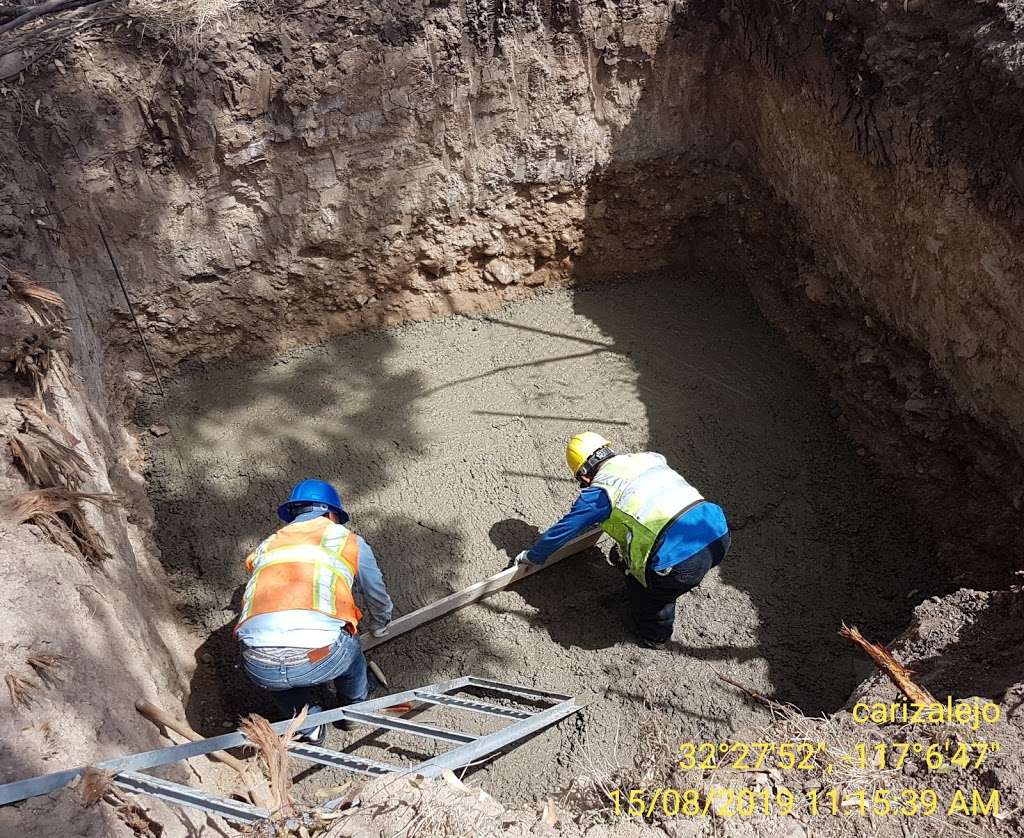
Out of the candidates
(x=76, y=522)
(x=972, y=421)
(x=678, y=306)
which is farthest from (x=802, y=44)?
(x=76, y=522)

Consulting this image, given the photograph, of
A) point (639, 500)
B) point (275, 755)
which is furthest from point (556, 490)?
point (275, 755)

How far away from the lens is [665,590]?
145 inches

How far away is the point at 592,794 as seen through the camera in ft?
8.42

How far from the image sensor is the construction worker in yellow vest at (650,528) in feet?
11.8

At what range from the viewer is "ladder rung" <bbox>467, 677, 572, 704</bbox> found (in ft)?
11.9

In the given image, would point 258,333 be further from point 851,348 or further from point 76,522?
point 851,348

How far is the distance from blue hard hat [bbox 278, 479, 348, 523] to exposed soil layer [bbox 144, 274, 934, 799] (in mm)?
762

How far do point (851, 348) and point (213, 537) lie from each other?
4.14 meters

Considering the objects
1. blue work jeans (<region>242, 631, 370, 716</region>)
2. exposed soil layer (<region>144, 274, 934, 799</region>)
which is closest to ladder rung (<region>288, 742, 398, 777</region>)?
blue work jeans (<region>242, 631, 370, 716</region>)

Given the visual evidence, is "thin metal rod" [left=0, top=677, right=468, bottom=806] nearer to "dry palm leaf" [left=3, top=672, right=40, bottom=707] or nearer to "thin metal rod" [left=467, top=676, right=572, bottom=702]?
"dry palm leaf" [left=3, top=672, right=40, bottom=707]

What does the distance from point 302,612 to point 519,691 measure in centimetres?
112

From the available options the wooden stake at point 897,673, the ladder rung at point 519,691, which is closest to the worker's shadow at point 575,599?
the ladder rung at point 519,691

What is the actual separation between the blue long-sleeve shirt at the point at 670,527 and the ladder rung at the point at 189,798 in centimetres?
195

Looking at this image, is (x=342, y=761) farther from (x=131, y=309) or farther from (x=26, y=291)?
(x=131, y=309)
